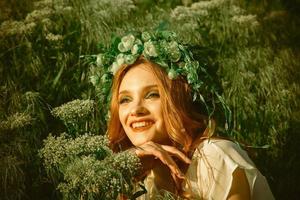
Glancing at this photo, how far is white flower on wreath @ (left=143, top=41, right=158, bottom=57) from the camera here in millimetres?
1752

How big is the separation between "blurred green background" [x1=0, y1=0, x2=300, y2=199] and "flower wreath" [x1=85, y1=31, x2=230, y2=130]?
0.06 m

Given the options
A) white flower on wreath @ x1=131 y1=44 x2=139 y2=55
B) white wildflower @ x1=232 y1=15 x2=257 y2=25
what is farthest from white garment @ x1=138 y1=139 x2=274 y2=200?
white wildflower @ x1=232 y1=15 x2=257 y2=25

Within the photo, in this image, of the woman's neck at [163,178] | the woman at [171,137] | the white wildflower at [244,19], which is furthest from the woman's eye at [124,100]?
the white wildflower at [244,19]

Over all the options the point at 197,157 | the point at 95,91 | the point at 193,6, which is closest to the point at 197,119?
the point at 197,157

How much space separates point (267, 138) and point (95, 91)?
627 millimetres

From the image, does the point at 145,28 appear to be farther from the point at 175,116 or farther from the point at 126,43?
the point at 175,116

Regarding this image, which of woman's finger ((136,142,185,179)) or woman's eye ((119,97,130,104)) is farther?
woman's eye ((119,97,130,104))

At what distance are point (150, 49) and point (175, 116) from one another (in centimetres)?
22

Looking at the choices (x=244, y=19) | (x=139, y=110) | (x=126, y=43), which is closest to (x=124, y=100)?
(x=139, y=110)

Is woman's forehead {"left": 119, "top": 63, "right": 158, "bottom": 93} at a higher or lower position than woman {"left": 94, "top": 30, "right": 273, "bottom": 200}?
higher

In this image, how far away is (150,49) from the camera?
175 centimetres

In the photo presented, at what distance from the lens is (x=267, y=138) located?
201 cm

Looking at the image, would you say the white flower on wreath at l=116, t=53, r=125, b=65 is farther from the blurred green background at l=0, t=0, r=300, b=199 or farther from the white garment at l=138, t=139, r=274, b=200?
the white garment at l=138, t=139, r=274, b=200

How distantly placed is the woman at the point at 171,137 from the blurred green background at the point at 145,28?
12 cm
